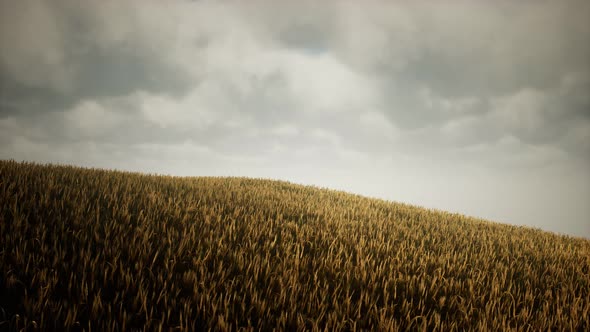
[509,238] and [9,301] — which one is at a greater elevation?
[509,238]

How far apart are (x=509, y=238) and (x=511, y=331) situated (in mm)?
6222

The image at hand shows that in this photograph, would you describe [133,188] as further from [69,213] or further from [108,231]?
[108,231]

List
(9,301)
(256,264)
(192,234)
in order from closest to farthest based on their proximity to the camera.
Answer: (9,301), (256,264), (192,234)

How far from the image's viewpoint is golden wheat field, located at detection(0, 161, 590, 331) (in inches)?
→ 101

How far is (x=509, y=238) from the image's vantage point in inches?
327

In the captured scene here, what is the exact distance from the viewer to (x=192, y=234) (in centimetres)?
446

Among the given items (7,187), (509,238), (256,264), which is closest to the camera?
(256,264)

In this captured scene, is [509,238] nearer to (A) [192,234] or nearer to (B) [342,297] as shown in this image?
(B) [342,297]

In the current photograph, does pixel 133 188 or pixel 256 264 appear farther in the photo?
pixel 133 188

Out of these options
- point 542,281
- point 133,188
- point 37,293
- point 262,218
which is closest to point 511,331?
point 542,281

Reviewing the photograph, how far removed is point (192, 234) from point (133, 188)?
355 cm

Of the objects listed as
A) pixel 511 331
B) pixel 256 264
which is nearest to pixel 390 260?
pixel 511 331

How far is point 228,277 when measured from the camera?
3443mm

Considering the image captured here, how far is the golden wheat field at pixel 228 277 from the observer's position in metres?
2.57
